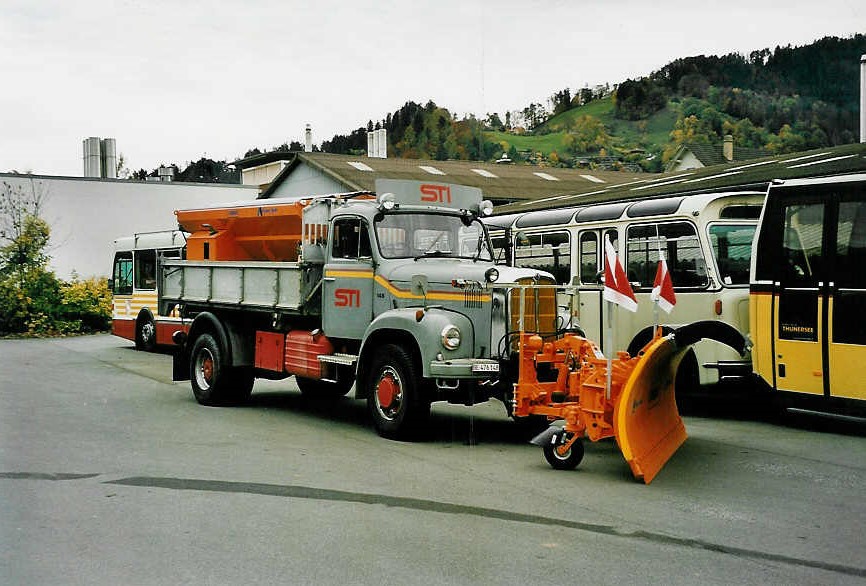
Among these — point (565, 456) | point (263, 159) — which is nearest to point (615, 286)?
point (565, 456)

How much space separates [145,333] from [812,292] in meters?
19.6

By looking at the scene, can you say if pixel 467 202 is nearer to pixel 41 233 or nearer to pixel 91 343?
pixel 91 343

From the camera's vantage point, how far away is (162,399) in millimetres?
15711

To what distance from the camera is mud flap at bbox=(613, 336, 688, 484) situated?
29.5ft

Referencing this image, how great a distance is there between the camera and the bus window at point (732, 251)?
13.7m

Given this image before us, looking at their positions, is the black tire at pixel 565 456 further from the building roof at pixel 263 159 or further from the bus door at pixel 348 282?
the building roof at pixel 263 159

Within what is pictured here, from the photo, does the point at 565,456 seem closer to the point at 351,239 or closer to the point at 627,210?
the point at 351,239

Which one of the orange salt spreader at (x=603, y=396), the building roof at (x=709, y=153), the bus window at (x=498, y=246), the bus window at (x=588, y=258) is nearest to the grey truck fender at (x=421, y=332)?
the orange salt spreader at (x=603, y=396)

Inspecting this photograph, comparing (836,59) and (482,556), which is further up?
(836,59)

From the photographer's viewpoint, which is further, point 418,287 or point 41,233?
point 41,233

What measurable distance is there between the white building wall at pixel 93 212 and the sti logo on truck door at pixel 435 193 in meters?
34.4

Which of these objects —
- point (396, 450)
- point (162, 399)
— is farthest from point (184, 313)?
point (396, 450)

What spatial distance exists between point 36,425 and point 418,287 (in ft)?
16.8

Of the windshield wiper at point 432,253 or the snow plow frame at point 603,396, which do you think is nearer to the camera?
the snow plow frame at point 603,396
